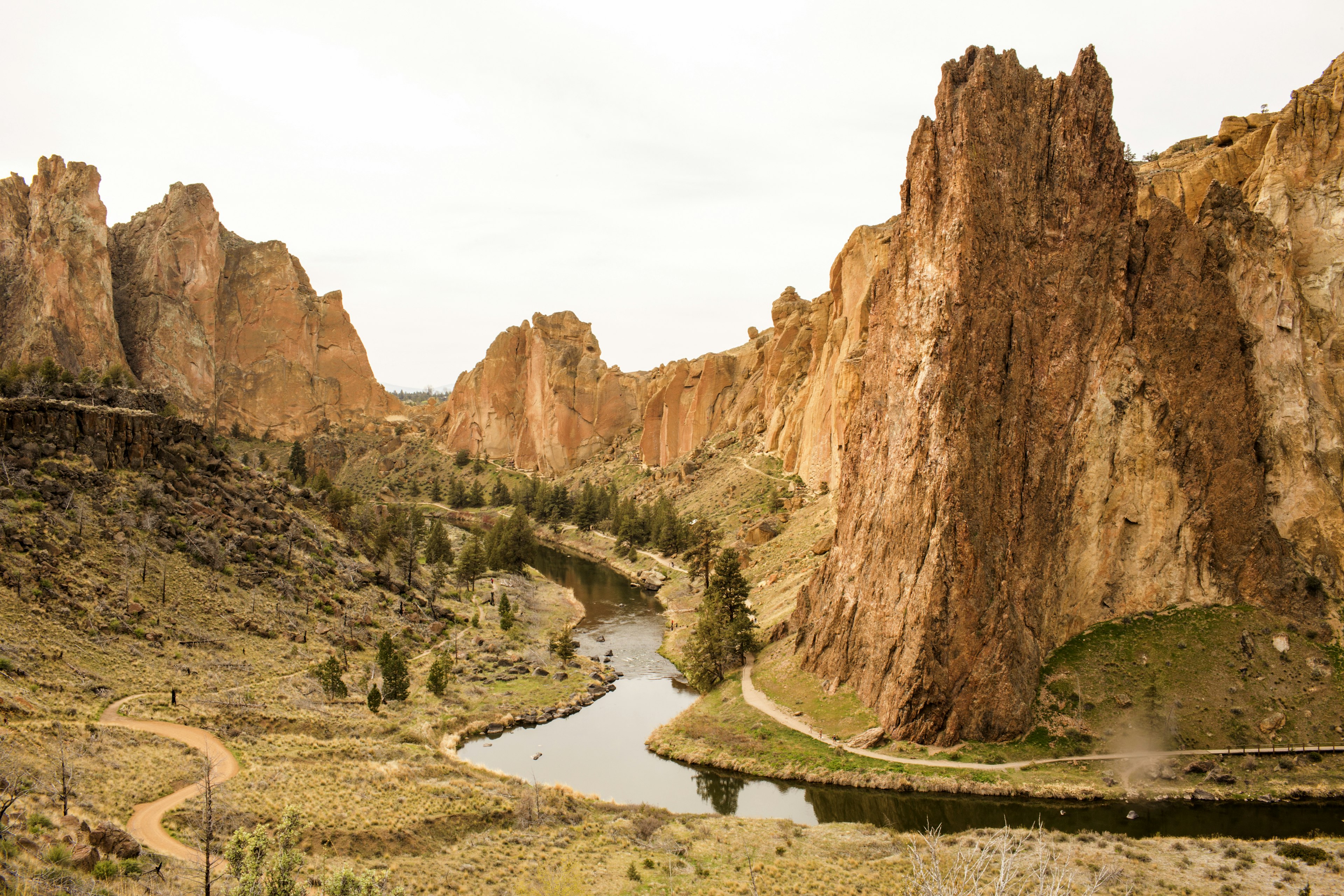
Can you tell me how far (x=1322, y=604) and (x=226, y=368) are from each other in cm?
16214

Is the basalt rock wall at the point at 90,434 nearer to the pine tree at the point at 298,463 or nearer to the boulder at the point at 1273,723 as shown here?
the pine tree at the point at 298,463

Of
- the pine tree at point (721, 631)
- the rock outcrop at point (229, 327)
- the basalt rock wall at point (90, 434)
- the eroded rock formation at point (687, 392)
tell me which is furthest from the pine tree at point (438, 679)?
the rock outcrop at point (229, 327)

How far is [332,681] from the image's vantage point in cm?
4344

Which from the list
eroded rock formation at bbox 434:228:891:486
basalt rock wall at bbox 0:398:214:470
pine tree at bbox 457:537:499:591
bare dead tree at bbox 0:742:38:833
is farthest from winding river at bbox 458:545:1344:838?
eroded rock formation at bbox 434:228:891:486

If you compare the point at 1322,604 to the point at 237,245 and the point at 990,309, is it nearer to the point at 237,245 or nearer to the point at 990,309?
the point at 990,309

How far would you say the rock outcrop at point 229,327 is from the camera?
134 meters

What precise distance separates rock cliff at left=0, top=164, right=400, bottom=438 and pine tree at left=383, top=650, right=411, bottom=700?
303 feet

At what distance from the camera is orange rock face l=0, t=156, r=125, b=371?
108500 millimetres

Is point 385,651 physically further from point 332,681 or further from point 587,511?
point 587,511

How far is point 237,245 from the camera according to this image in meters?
158

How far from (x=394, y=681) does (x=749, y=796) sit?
21.3 metres

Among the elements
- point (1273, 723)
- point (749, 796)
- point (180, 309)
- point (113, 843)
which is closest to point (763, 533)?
point (749, 796)

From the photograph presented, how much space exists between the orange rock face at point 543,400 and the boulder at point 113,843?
139369mm

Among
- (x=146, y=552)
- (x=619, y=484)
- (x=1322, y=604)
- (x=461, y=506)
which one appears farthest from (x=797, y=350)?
(x=146, y=552)
